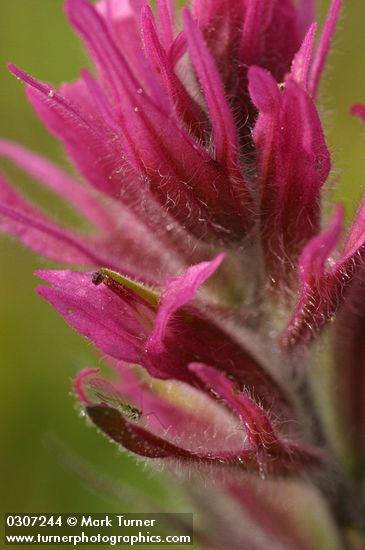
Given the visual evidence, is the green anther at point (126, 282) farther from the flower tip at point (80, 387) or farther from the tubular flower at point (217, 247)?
the flower tip at point (80, 387)

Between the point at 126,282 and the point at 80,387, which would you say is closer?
the point at 126,282

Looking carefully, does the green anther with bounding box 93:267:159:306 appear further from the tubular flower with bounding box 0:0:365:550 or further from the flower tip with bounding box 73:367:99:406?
the flower tip with bounding box 73:367:99:406

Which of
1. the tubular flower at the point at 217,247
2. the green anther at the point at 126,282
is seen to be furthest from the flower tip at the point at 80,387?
the green anther at the point at 126,282

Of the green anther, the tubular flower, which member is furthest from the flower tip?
the green anther

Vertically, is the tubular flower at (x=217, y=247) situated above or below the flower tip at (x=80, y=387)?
above

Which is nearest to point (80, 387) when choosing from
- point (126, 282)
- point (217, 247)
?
point (126, 282)

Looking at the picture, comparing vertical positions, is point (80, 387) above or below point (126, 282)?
below

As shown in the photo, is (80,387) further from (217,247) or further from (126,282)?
(217,247)

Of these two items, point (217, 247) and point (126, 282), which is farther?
point (217, 247)
